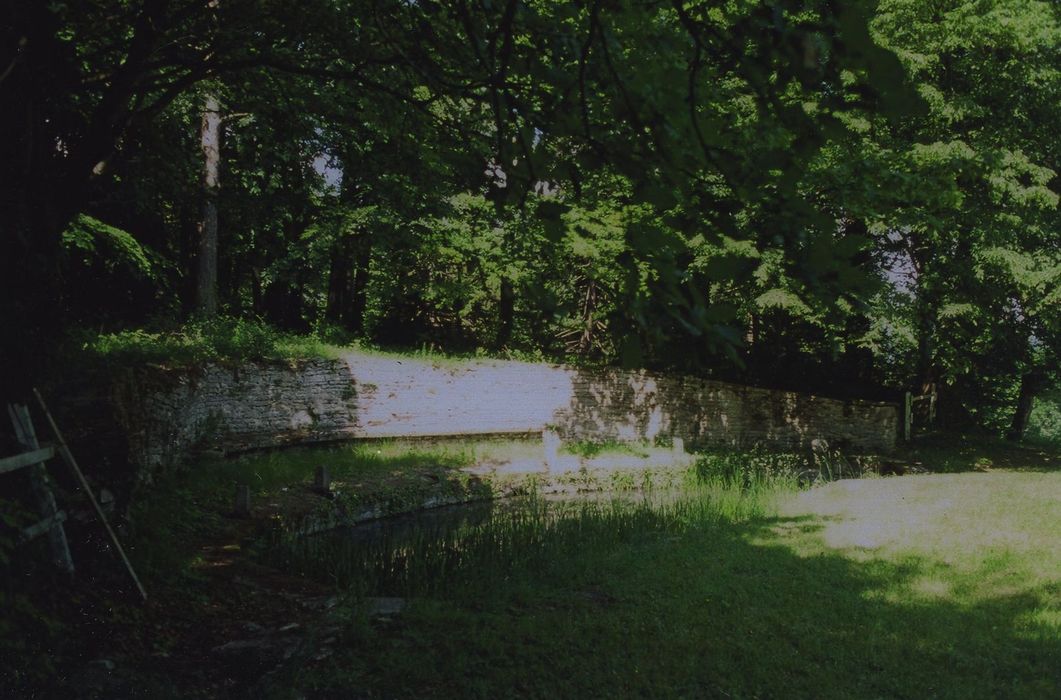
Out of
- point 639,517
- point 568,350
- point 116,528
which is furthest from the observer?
point 568,350

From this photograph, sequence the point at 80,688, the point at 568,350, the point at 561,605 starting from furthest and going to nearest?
the point at 568,350 < the point at 561,605 < the point at 80,688

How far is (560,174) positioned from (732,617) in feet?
14.2

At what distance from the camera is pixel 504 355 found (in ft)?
69.9

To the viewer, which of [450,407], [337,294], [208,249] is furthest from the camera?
[337,294]

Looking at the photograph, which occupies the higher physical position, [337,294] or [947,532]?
[337,294]

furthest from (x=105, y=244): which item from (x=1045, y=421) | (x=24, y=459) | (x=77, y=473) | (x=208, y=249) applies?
(x=1045, y=421)

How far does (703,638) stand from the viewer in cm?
537

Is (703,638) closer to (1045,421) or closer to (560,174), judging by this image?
(560,174)

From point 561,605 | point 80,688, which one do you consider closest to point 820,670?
point 561,605

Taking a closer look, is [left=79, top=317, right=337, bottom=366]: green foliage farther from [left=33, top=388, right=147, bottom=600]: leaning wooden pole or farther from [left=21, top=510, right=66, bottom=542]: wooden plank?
[left=21, top=510, right=66, bottom=542]: wooden plank

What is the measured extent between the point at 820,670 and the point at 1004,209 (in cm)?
1466

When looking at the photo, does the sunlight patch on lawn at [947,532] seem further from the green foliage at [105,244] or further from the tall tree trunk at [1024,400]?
the tall tree trunk at [1024,400]

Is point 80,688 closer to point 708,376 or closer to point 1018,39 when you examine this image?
point 1018,39

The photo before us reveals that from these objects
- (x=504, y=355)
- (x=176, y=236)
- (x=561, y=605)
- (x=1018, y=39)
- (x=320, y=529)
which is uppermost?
(x=1018, y=39)
